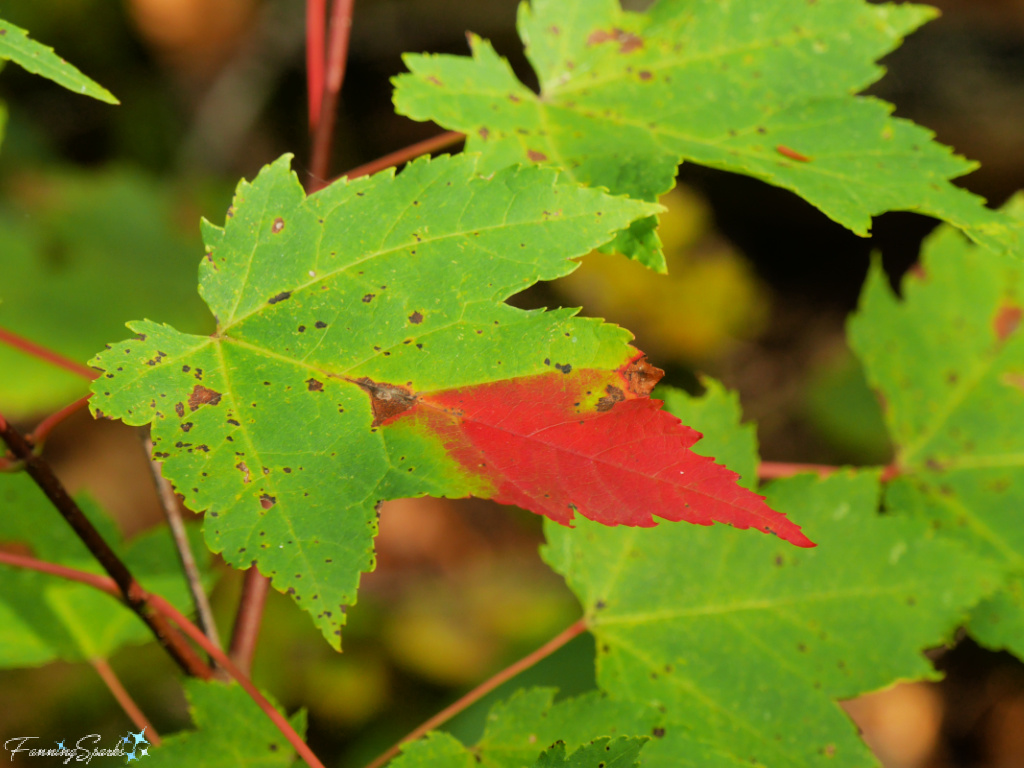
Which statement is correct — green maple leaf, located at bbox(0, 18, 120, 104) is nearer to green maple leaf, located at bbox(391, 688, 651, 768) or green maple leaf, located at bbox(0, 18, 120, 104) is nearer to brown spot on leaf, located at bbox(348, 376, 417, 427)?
brown spot on leaf, located at bbox(348, 376, 417, 427)

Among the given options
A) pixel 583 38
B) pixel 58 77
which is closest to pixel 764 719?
pixel 583 38

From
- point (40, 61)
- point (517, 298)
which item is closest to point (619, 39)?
point (40, 61)

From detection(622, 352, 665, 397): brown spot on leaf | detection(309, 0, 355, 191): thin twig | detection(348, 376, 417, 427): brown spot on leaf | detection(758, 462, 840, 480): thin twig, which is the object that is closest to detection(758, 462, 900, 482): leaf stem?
detection(758, 462, 840, 480): thin twig

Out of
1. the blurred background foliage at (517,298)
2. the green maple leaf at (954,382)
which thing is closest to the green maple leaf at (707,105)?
the green maple leaf at (954,382)

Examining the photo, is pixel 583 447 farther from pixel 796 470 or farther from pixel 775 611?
pixel 796 470

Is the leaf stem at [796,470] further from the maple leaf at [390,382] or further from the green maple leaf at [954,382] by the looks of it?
the maple leaf at [390,382]

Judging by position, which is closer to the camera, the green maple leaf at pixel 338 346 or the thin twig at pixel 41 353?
the green maple leaf at pixel 338 346
